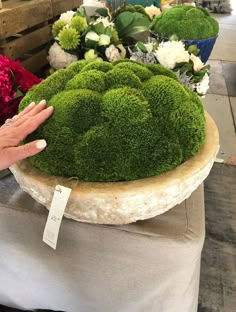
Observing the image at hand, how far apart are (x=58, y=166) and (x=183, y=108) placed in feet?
0.80

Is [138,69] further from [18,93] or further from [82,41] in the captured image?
[82,41]

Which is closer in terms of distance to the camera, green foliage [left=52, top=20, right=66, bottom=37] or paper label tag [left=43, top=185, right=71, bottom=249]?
paper label tag [left=43, top=185, right=71, bottom=249]

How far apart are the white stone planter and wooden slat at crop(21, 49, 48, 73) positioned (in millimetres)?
616

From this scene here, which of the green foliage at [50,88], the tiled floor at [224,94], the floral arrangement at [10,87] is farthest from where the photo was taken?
the tiled floor at [224,94]

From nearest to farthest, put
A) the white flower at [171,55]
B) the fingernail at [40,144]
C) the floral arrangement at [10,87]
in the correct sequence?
1. the fingernail at [40,144]
2. the floral arrangement at [10,87]
3. the white flower at [171,55]

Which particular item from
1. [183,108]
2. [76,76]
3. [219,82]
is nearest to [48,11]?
[76,76]

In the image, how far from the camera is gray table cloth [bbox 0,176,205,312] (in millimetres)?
668

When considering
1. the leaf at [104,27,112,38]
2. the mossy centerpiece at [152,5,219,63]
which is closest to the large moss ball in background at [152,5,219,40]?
the mossy centerpiece at [152,5,219,63]

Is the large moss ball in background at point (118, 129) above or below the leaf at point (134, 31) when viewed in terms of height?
above

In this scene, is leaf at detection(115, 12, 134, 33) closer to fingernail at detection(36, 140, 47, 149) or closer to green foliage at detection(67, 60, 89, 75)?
green foliage at detection(67, 60, 89, 75)

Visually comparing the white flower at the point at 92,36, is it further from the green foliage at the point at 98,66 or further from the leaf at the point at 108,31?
the green foliage at the point at 98,66

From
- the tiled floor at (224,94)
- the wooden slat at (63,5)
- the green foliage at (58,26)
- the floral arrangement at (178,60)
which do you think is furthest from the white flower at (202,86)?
the tiled floor at (224,94)

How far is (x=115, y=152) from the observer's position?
56 cm

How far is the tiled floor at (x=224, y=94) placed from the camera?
6.63ft
